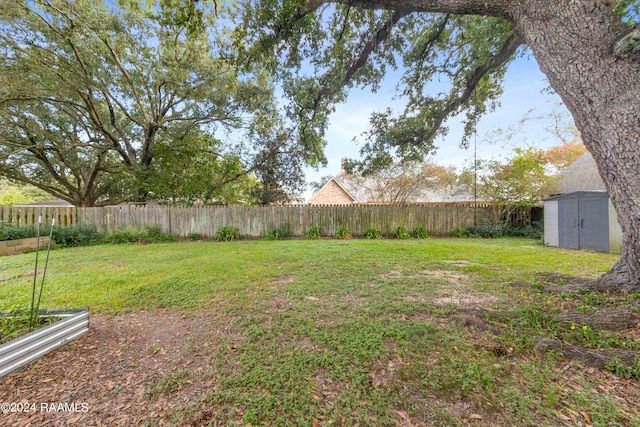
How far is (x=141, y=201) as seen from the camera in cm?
1070

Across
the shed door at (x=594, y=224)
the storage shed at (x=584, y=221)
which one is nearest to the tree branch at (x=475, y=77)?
the storage shed at (x=584, y=221)

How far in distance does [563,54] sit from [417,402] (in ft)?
11.9

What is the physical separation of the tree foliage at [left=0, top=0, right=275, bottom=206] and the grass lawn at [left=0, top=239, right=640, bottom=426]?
457cm

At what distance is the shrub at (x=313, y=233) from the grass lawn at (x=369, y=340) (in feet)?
14.8

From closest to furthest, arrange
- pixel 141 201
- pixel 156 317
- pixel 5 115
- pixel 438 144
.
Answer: pixel 156 317
pixel 438 144
pixel 5 115
pixel 141 201

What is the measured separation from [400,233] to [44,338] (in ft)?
30.0

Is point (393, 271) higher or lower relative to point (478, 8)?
lower

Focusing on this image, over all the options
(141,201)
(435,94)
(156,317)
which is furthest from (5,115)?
(435,94)

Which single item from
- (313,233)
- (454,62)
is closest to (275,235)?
(313,233)

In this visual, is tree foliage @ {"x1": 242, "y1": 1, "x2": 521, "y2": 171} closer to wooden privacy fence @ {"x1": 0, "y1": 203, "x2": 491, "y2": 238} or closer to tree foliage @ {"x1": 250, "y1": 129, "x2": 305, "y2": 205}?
wooden privacy fence @ {"x1": 0, "y1": 203, "x2": 491, "y2": 238}

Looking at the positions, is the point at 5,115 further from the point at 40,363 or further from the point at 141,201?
the point at 40,363

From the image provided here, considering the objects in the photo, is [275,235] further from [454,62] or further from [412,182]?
[412,182]

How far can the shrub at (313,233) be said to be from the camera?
356 inches

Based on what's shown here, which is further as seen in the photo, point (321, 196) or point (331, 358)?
point (321, 196)
